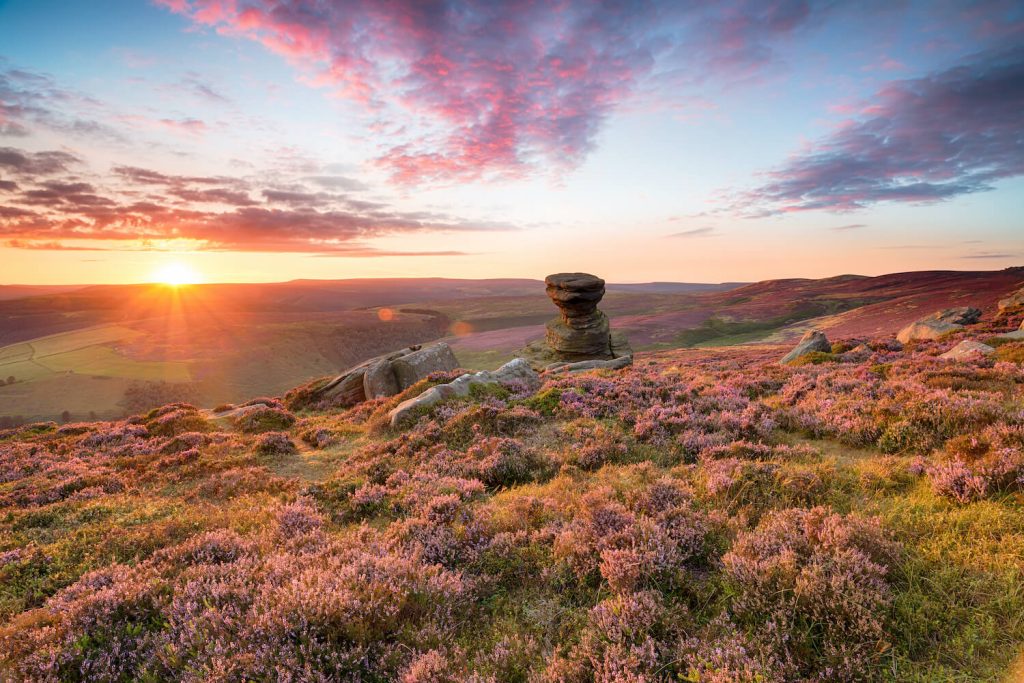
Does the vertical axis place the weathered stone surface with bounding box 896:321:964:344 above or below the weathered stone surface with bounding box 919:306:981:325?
below

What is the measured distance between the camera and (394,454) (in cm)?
1178

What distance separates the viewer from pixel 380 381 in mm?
23375

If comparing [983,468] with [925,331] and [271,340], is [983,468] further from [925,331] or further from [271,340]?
[271,340]

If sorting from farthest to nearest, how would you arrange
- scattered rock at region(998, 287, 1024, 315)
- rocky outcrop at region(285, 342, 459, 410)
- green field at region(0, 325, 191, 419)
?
green field at region(0, 325, 191, 419), scattered rock at region(998, 287, 1024, 315), rocky outcrop at region(285, 342, 459, 410)

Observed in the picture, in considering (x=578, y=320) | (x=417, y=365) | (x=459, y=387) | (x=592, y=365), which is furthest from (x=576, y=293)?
(x=459, y=387)

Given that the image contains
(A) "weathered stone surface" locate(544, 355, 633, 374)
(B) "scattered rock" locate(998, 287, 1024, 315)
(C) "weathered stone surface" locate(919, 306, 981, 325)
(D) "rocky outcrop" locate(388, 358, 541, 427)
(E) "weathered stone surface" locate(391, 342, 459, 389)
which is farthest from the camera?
(C) "weathered stone surface" locate(919, 306, 981, 325)

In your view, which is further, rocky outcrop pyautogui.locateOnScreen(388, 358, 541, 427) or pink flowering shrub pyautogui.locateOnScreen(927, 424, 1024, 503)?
rocky outcrop pyautogui.locateOnScreen(388, 358, 541, 427)

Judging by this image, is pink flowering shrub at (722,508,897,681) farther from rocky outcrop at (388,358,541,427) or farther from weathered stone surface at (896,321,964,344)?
weathered stone surface at (896,321,964,344)

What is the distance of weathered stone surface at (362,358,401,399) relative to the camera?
76.1 ft

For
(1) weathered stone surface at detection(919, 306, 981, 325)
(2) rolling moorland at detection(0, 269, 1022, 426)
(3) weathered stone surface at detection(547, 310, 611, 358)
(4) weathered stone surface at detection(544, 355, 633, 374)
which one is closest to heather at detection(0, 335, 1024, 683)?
(4) weathered stone surface at detection(544, 355, 633, 374)

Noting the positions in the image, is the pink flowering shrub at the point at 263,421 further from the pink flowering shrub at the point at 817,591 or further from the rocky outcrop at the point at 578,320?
the rocky outcrop at the point at 578,320

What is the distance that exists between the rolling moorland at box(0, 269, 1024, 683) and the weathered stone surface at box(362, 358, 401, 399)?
10552 millimetres

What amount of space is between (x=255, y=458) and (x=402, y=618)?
1067cm

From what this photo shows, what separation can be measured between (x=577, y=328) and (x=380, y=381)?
61.8ft
